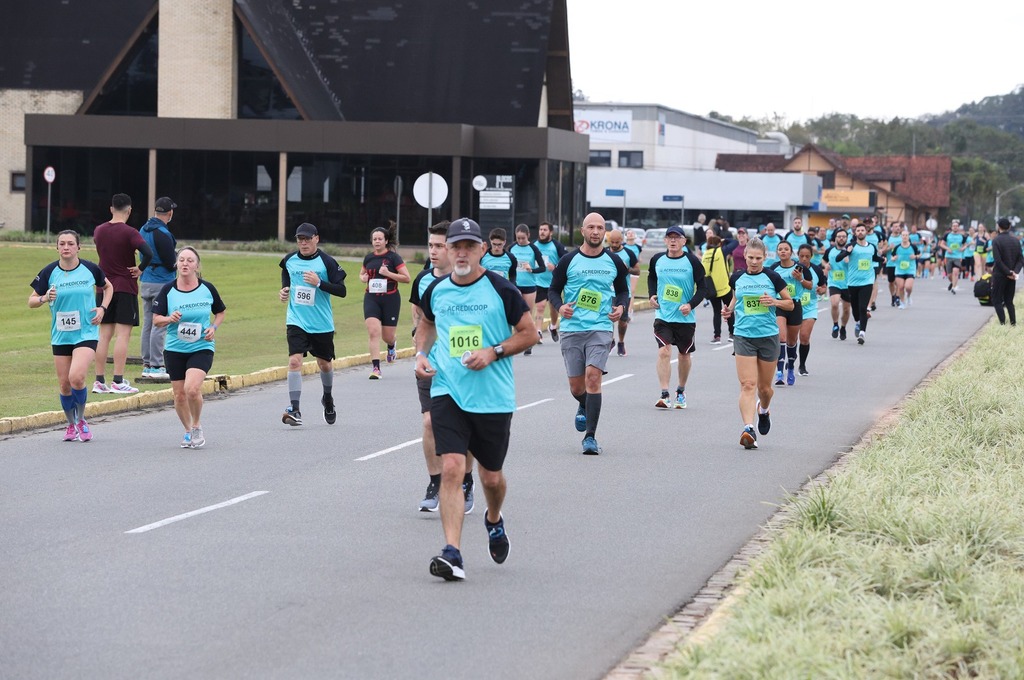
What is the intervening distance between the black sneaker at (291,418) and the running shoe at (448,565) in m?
7.00

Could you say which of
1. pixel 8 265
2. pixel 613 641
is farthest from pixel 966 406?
pixel 8 265

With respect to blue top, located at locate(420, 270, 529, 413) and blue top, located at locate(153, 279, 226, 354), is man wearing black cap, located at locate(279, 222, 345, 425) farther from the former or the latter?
blue top, located at locate(420, 270, 529, 413)

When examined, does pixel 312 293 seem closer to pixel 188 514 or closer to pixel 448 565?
pixel 188 514

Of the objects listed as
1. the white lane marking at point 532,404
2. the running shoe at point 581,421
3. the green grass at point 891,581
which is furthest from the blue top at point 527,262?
the green grass at point 891,581

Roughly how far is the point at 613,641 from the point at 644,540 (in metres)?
A: 2.51

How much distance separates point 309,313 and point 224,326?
1243 cm

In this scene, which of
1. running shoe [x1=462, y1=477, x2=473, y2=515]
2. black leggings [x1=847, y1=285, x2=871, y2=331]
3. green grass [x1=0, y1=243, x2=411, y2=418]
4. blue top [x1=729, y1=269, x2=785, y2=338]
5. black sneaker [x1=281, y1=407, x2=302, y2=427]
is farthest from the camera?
black leggings [x1=847, y1=285, x2=871, y2=331]

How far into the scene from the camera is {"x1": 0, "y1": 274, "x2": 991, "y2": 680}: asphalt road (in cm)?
686

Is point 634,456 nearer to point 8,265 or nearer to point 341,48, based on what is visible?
point 8,265

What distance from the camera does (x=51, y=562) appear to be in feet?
28.3

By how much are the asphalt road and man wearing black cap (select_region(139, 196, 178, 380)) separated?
1.48 meters

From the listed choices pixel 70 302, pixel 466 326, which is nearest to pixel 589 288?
pixel 70 302

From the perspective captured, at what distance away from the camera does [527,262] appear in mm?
25281

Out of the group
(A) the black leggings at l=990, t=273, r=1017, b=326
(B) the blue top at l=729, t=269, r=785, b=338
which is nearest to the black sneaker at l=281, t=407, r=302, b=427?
(B) the blue top at l=729, t=269, r=785, b=338
